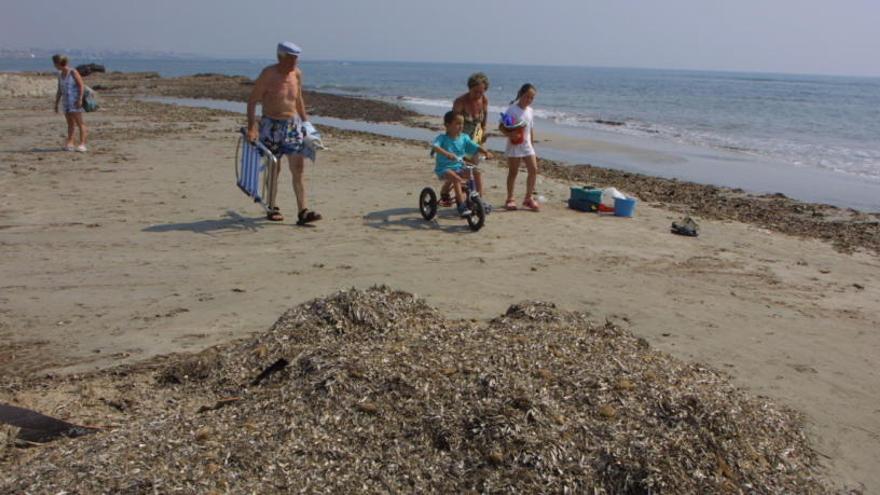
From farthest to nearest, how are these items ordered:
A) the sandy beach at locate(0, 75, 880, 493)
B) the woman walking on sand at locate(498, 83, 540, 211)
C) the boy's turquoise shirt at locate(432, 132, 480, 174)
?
the woman walking on sand at locate(498, 83, 540, 211) → the boy's turquoise shirt at locate(432, 132, 480, 174) → the sandy beach at locate(0, 75, 880, 493)

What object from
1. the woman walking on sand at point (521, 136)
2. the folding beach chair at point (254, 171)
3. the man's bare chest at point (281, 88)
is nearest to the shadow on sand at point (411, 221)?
the woman walking on sand at point (521, 136)

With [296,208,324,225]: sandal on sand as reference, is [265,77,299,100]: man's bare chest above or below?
above

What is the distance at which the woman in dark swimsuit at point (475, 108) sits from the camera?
8.80m

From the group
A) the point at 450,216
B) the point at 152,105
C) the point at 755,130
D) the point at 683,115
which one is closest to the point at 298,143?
the point at 450,216

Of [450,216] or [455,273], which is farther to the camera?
[450,216]

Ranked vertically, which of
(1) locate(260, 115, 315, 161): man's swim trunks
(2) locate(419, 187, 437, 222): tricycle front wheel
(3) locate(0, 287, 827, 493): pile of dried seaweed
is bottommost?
(3) locate(0, 287, 827, 493): pile of dried seaweed

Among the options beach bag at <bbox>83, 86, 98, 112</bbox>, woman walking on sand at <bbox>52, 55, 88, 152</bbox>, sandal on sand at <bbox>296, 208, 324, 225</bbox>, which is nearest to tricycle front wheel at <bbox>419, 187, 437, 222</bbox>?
sandal on sand at <bbox>296, 208, 324, 225</bbox>

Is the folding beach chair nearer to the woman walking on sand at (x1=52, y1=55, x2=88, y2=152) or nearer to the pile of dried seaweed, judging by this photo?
the pile of dried seaweed

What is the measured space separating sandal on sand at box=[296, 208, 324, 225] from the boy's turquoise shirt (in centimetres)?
139

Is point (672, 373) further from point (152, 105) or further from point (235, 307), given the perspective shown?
point (152, 105)

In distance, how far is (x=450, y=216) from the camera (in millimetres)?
8820

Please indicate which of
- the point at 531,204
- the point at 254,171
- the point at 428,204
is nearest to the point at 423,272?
the point at 428,204

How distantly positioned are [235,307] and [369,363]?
2023 millimetres

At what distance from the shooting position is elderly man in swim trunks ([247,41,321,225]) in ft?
25.4
